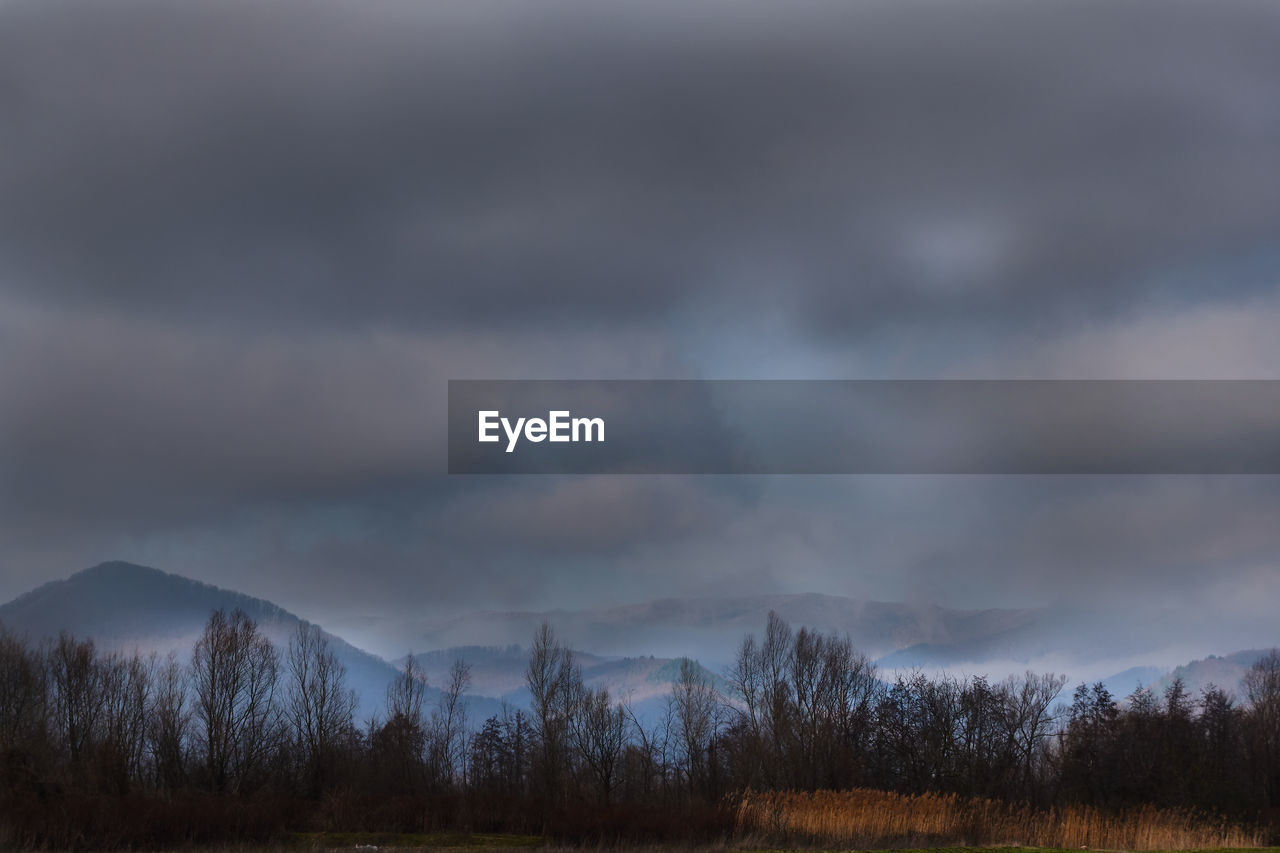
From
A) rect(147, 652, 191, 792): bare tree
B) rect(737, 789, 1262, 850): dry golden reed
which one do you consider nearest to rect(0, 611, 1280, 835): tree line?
rect(147, 652, 191, 792): bare tree

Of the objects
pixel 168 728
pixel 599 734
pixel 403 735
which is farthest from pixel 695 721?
pixel 168 728

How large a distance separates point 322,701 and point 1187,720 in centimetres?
5973

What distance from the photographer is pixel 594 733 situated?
72688 mm

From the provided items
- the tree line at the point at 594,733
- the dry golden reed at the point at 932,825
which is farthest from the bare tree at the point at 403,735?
the dry golden reed at the point at 932,825

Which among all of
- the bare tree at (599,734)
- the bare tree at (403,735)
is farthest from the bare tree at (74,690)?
the bare tree at (599,734)

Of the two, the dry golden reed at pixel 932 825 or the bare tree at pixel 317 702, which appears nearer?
the dry golden reed at pixel 932 825

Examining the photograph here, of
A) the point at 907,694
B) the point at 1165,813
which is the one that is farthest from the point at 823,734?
the point at 1165,813

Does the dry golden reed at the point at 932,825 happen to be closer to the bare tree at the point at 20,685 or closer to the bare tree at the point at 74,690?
the bare tree at the point at 20,685

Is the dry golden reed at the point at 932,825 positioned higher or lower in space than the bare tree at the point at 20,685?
lower

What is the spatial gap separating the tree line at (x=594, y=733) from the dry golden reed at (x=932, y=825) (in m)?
24.4

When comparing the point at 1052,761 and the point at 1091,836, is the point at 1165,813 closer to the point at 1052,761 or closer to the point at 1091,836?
the point at 1091,836

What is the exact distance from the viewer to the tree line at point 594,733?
6297 centimetres

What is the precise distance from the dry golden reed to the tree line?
24.4 m

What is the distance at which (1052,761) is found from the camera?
202 feet
